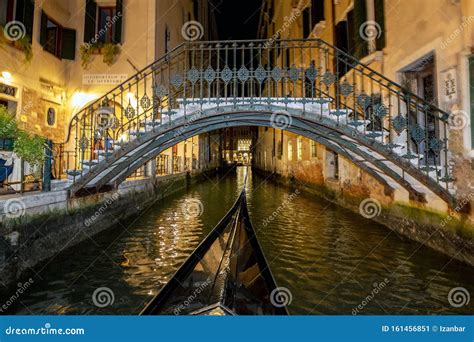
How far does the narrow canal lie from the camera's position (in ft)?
11.1

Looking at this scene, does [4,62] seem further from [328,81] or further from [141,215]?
[328,81]

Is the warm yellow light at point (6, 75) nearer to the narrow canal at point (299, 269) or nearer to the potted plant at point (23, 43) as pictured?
the potted plant at point (23, 43)

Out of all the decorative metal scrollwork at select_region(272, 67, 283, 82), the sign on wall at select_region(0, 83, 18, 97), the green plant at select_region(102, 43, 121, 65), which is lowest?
the decorative metal scrollwork at select_region(272, 67, 283, 82)

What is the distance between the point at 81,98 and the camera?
10.1m

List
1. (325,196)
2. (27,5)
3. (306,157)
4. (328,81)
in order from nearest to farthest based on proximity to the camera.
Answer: (328,81), (27,5), (325,196), (306,157)

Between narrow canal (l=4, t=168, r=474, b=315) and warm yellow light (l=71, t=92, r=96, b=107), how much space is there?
5.35 metres

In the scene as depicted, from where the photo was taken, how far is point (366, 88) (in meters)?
7.41

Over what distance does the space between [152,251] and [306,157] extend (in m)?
9.71

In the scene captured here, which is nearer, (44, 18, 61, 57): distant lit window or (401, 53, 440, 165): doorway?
(401, 53, 440, 165): doorway

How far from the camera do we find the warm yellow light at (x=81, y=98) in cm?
1009

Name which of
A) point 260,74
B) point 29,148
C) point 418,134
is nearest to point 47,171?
point 29,148

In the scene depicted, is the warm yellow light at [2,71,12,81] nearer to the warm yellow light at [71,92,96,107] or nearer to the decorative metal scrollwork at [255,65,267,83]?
the warm yellow light at [71,92,96,107]

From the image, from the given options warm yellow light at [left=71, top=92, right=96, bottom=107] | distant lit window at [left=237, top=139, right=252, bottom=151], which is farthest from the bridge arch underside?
distant lit window at [left=237, top=139, right=252, bottom=151]
